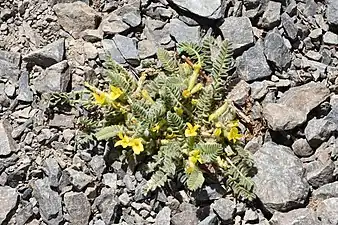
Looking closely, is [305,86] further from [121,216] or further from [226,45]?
[121,216]

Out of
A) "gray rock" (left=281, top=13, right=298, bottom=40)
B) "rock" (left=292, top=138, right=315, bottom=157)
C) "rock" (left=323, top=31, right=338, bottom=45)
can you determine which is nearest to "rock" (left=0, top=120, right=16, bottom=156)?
"rock" (left=292, top=138, right=315, bottom=157)

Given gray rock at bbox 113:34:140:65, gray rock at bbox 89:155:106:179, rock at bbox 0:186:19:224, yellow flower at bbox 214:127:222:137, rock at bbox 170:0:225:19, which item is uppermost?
rock at bbox 170:0:225:19

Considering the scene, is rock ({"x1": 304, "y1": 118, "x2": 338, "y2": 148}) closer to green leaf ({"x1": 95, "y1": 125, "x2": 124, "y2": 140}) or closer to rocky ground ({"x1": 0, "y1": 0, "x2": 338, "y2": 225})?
rocky ground ({"x1": 0, "y1": 0, "x2": 338, "y2": 225})

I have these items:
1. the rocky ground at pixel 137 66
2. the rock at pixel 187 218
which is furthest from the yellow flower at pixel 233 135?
the rock at pixel 187 218

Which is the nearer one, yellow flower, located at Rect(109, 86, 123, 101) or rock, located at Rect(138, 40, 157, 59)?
yellow flower, located at Rect(109, 86, 123, 101)

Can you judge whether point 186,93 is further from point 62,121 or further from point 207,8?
point 62,121

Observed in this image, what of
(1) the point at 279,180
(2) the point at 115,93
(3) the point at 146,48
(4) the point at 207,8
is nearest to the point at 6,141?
(2) the point at 115,93
